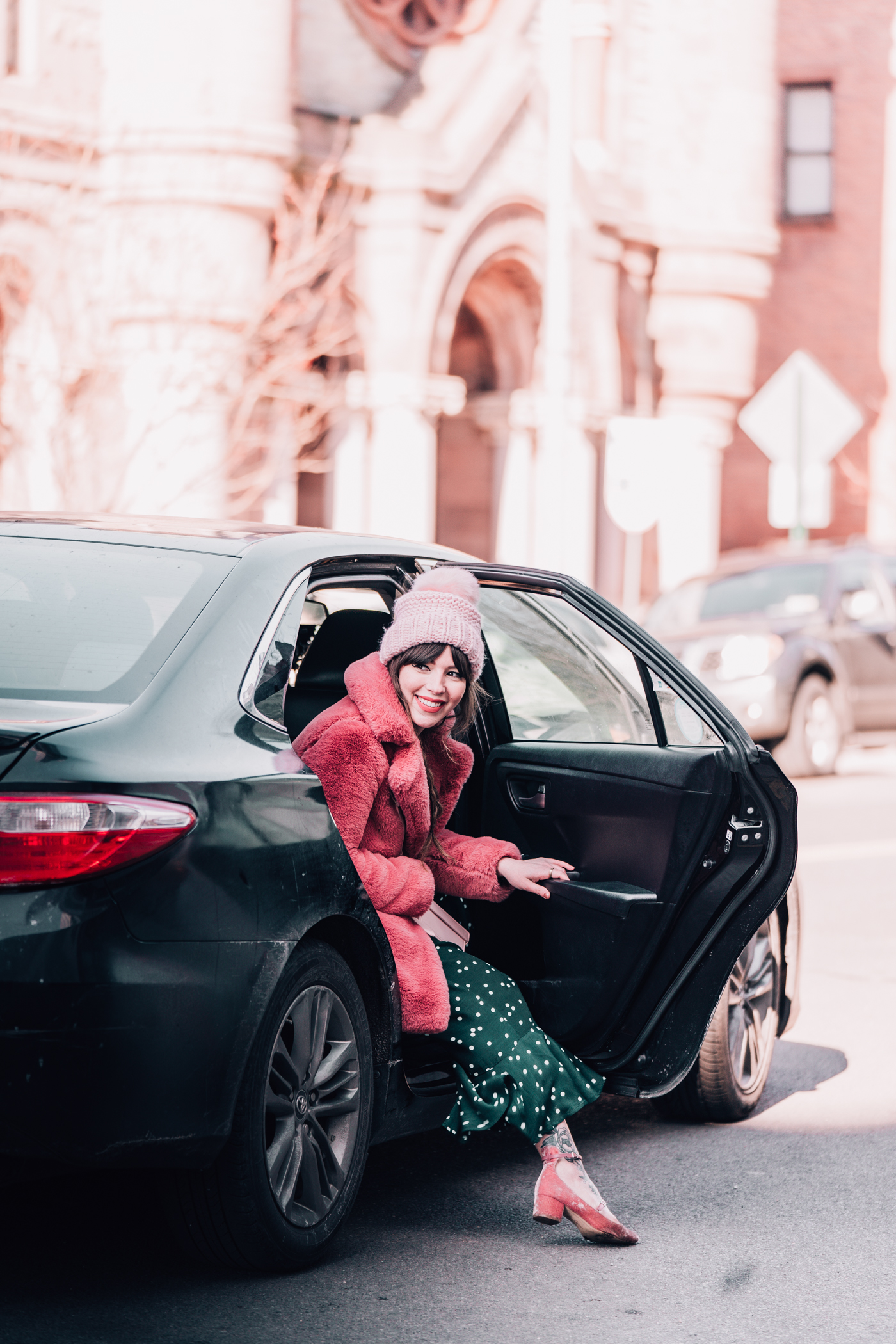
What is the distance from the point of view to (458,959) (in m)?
4.65

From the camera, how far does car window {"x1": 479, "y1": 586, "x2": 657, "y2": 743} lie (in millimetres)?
5402

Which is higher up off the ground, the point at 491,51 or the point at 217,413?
the point at 491,51

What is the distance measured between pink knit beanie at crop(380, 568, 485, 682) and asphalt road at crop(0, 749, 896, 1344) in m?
1.31

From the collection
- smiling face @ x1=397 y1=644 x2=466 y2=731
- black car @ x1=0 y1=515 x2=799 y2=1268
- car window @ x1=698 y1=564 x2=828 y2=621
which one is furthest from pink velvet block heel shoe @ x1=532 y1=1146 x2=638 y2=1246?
car window @ x1=698 y1=564 x2=828 y2=621

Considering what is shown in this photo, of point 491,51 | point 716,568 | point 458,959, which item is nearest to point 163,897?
point 458,959

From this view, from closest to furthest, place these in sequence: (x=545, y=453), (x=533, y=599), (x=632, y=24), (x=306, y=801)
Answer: (x=306, y=801) → (x=533, y=599) → (x=545, y=453) → (x=632, y=24)

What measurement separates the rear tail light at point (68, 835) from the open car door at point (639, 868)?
1581 mm

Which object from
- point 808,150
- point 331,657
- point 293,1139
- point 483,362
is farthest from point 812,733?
point 808,150

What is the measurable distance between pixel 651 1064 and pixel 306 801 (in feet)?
4.26

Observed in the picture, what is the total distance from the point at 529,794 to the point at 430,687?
0.87m

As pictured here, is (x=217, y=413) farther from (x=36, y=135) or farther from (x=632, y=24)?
(x=632, y=24)

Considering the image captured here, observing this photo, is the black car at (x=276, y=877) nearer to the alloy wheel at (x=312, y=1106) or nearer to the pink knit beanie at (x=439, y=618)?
the alloy wheel at (x=312, y=1106)

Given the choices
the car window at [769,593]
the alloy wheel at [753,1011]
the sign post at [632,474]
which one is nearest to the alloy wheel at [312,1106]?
the alloy wheel at [753,1011]

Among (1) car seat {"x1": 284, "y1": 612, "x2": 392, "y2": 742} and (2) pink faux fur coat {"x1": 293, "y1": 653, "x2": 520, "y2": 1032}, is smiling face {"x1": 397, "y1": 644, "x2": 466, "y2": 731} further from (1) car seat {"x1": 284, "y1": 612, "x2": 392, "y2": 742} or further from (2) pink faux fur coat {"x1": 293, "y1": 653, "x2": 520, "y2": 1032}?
(1) car seat {"x1": 284, "y1": 612, "x2": 392, "y2": 742}
